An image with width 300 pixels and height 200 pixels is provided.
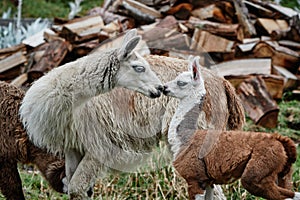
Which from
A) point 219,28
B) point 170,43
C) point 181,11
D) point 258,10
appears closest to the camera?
point 170,43

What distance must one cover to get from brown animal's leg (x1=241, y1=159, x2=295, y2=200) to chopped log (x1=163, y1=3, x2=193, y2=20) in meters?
5.48

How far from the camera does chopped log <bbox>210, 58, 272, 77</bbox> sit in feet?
26.3

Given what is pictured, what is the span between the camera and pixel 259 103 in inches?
292

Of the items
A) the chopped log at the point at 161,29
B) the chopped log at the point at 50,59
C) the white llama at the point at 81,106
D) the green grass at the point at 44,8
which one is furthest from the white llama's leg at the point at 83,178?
the green grass at the point at 44,8

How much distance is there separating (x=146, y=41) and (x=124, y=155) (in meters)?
2.43

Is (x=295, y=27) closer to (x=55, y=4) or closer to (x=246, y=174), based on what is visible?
(x=246, y=174)

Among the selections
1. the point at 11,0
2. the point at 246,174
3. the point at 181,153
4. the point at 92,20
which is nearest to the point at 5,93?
the point at 181,153

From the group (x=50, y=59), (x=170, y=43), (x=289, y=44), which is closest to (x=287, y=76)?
(x=289, y=44)

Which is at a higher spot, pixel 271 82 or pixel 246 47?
pixel 246 47

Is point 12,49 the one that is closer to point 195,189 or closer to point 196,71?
point 196,71

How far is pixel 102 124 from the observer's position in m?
4.61

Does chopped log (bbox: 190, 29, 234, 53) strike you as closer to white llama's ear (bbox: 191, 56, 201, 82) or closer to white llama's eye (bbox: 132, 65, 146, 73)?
white llama's eye (bbox: 132, 65, 146, 73)

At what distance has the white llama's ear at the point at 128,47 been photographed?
394cm

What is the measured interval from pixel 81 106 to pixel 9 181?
35.5 inches
